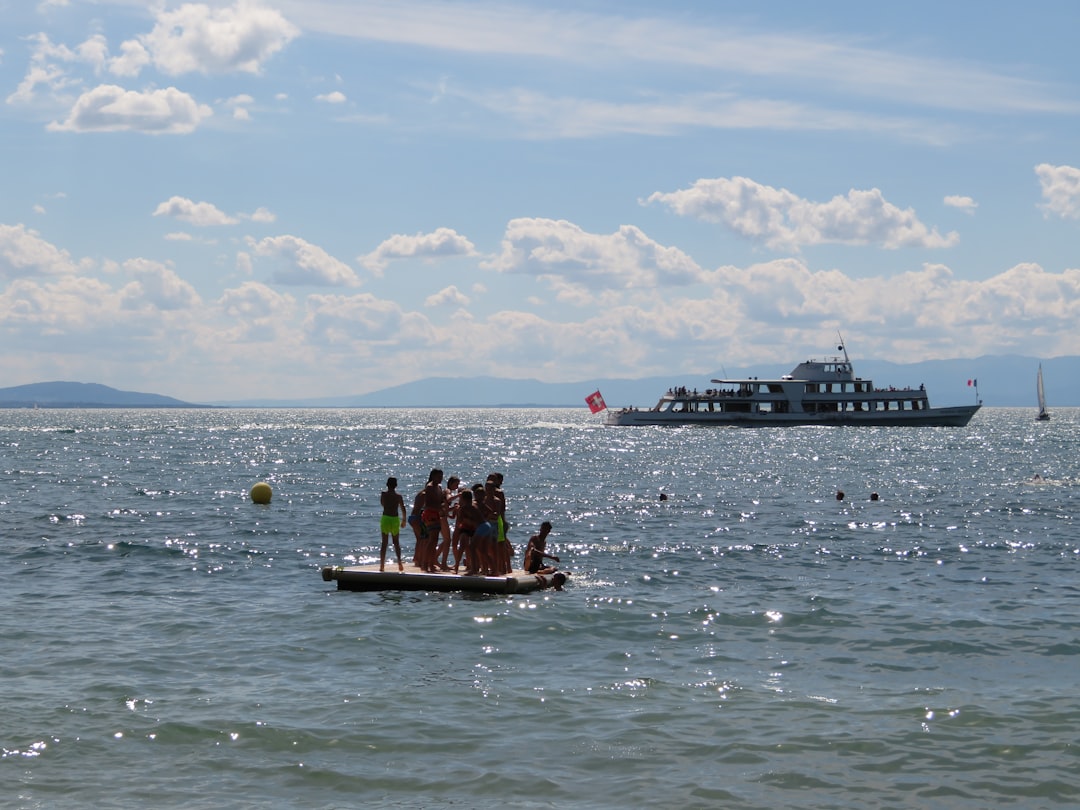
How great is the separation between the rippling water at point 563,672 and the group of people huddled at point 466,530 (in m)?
0.95

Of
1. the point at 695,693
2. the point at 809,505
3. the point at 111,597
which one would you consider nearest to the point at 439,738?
the point at 695,693

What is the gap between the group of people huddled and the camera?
67.0ft

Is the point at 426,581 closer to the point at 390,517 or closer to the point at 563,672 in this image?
the point at 390,517

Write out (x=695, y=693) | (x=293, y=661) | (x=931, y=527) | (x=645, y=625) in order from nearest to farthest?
(x=695, y=693) → (x=293, y=661) → (x=645, y=625) → (x=931, y=527)

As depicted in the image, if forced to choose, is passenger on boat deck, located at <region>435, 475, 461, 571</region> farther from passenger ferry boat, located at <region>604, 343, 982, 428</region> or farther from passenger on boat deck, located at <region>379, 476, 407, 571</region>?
passenger ferry boat, located at <region>604, 343, 982, 428</region>

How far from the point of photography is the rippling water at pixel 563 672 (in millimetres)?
11195

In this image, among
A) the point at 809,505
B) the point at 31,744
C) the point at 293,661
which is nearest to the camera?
the point at 31,744

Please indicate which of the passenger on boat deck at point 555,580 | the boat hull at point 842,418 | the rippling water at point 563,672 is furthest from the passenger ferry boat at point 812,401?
the passenger on boat deck at point 555,580

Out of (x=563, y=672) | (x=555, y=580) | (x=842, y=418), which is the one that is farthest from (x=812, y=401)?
(x=563, y=672)

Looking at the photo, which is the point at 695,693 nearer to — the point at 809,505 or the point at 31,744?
the point at 31,744

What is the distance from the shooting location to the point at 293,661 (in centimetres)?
1562

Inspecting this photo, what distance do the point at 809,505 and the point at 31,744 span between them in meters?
33.4

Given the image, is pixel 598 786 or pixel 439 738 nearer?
pixel 598 786

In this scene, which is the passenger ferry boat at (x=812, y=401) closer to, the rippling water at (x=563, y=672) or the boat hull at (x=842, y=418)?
the boat hull at (x=842, y=418)
